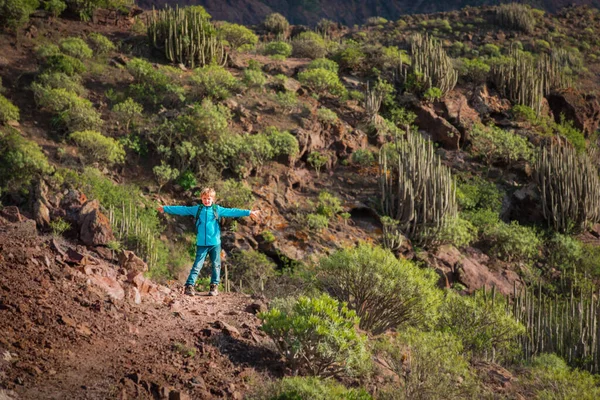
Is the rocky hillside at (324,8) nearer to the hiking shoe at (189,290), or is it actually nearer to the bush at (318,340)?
the hiking shoe at (189,290)

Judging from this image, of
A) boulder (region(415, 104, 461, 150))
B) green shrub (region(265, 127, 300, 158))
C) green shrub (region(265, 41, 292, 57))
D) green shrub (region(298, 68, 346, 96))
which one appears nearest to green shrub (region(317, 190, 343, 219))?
green shrub (region(265, 127, 300, 158))

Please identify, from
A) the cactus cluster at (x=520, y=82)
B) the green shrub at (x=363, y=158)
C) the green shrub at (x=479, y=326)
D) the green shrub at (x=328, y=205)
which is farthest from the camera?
the cactus cluster at (x=520, y=82)

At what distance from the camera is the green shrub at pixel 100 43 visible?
60.1ft

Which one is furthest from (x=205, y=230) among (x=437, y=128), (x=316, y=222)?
(x=437, y=128)

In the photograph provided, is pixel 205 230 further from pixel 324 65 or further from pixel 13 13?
pixel 324 65

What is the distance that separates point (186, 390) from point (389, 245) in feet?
31.1

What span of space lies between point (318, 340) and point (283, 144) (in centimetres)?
1021

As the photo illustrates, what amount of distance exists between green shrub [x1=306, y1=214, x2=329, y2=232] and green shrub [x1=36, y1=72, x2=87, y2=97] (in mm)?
7780

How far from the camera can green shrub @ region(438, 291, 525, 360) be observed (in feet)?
30.4

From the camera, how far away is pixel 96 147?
12.6 meters

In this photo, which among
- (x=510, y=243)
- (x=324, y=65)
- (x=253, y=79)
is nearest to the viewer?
(x=510, y=243)

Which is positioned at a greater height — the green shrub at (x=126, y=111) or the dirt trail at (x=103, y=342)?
the green shrub at (x=126, y=111)

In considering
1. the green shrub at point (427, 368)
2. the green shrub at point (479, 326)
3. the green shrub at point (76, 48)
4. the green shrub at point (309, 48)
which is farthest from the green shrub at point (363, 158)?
the green shrub at point (427, 368)

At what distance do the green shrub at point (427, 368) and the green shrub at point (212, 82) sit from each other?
11302 mm
